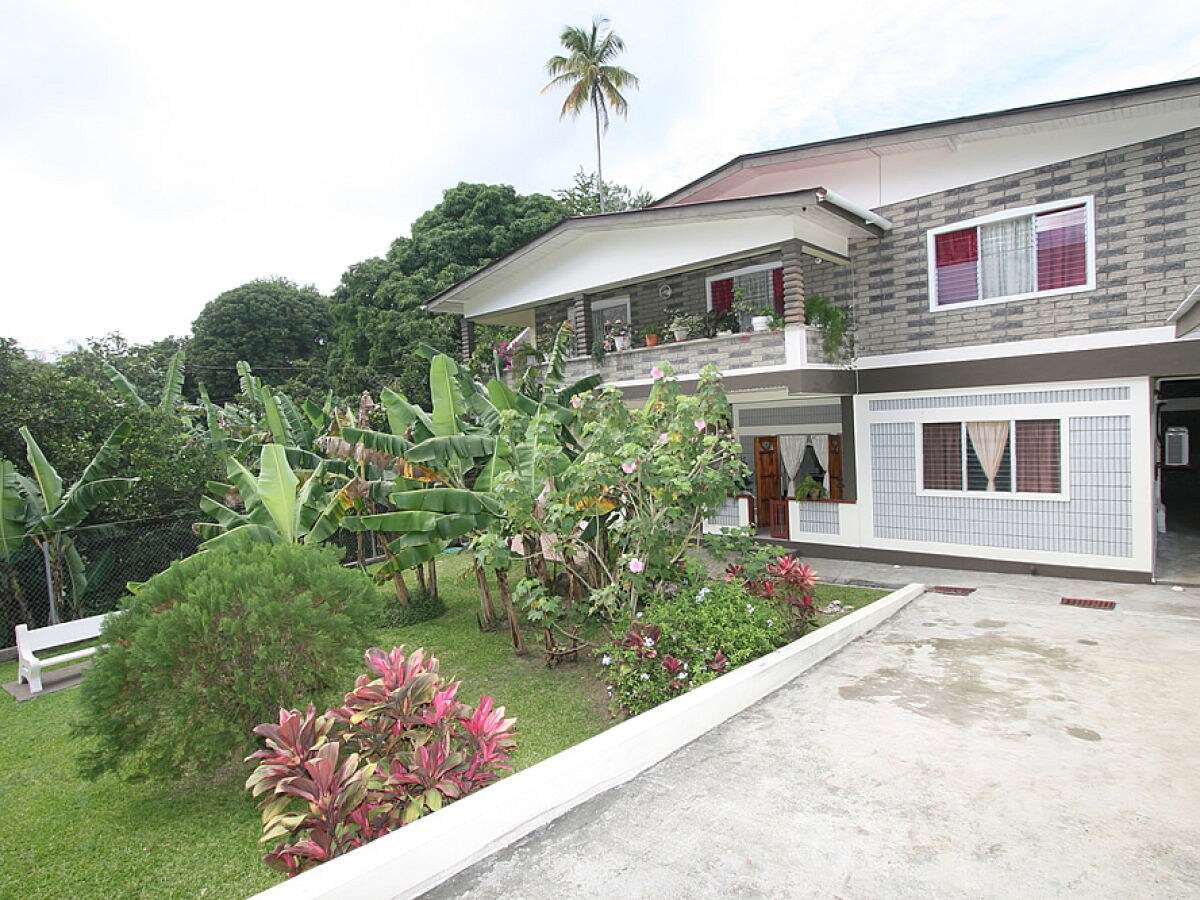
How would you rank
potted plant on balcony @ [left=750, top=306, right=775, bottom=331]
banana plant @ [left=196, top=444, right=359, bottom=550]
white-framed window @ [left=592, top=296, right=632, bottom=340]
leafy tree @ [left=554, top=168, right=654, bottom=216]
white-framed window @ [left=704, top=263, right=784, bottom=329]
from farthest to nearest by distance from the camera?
leafy tree @ [left=554, top=168, right=654, bottom=216] < white-framed window @ [left=592, top=296, right=632, bottom=340] < white-framed window @ [left=704, top=263, right=784, bottom=329] < potted plant on balcony @ [left=750, top=306, right=775, bottom=331] < banana plant @ [left=196, top=444, right=359, bottom=550]

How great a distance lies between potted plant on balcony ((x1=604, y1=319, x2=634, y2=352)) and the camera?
15.0 metres

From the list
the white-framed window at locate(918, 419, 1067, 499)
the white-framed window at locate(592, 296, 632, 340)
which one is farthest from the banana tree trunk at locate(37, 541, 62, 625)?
the white-framed window at locate(918, 419, 1067, 499)

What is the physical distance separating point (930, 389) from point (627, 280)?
6187 mm

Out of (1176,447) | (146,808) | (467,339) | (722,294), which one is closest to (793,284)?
(722,294)

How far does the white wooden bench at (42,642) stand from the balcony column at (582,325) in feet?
32.8

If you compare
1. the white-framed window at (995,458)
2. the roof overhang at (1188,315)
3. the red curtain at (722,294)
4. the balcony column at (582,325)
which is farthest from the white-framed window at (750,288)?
the roof overhang at (1188,315)

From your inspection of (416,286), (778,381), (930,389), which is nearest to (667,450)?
(778,381)

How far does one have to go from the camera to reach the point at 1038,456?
36.7ft

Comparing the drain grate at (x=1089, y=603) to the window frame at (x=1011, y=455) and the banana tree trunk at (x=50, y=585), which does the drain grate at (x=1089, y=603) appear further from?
the banana tree trunk at (x=50, y=585)

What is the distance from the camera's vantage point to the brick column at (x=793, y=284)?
11695 mm

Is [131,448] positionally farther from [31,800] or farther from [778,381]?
[778,381]

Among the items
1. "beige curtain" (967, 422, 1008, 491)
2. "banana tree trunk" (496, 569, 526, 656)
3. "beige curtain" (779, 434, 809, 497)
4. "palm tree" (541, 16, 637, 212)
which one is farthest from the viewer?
"palm tree" (541, 16, 637, 212)

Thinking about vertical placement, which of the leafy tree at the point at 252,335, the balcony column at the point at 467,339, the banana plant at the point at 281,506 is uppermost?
the leafy tree at the point at 252,335

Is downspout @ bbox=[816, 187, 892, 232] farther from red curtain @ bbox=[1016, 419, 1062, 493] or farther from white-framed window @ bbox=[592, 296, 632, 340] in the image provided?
white-framed window @ bbox=[592, 296, 632, 340]
